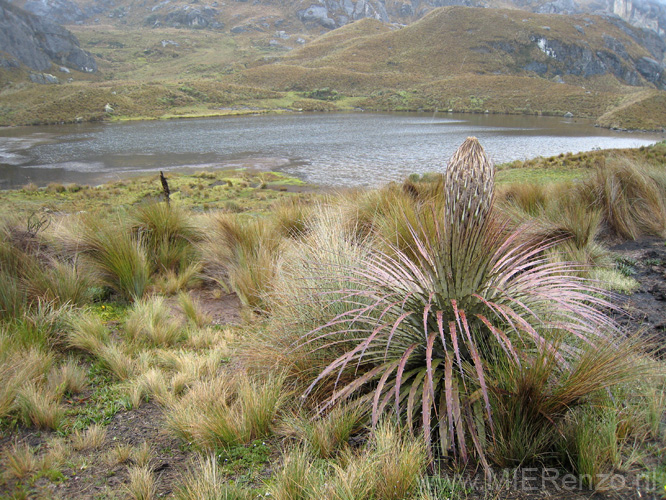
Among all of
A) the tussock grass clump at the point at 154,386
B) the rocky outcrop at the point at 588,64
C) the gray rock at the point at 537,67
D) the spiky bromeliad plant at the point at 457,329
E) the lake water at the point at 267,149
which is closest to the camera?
the spiky bromeliad plant at the point at 457,329

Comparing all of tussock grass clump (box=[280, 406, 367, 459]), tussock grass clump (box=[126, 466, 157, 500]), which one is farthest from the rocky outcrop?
tussock grass clump (box=[126, 466, 157, 500])

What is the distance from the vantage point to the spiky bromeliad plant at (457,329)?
215 cm

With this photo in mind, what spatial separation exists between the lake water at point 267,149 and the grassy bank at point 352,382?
14.0 meters

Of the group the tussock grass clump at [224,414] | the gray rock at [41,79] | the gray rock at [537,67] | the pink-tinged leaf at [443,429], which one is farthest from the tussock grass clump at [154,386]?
the gray rock at [537,67]

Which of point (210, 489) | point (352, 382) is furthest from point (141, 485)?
point (352, 382)

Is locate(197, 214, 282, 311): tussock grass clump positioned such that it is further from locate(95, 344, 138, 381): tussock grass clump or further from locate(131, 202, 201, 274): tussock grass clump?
locate(95, 344, 138, 381): tussock grass clump

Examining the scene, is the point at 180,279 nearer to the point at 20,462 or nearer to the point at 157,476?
the point at 20,462

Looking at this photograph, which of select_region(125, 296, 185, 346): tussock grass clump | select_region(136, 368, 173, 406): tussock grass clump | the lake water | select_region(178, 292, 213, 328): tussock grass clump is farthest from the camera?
the lake water

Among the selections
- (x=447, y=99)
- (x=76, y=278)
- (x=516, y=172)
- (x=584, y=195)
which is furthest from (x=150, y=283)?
(x=447, y=99)

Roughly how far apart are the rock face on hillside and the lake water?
83454mm

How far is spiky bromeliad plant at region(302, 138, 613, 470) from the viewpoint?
2.15 metres

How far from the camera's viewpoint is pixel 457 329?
2670mm

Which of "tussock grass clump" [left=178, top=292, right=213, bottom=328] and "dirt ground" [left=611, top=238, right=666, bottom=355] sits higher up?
"dirt ground" [left=611, top=238, right=666, bottom=355]

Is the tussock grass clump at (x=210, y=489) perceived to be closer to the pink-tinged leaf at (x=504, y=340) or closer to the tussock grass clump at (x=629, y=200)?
the pink-tinged leaf at (x=504, y=340)
